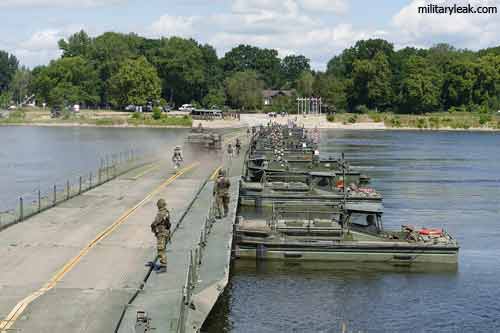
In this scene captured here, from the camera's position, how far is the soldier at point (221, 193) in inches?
1455

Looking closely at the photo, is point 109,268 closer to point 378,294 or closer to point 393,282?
point 378,294

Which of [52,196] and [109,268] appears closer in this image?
[109,268]

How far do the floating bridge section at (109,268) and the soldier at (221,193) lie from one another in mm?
601

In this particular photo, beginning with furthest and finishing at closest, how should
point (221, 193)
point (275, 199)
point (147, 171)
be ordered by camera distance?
point (147, 171) → point (275, 199) → point (221, 193)

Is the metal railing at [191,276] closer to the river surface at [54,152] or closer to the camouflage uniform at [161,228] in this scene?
the camouflage uniform at [161,228]

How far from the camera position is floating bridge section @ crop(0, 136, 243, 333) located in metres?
22.3

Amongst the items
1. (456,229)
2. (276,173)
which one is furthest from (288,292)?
(276,173)

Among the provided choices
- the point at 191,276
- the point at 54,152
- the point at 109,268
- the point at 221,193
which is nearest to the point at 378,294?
the point at 221,193

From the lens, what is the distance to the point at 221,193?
124 ft

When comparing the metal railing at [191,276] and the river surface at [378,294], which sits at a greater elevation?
the metal railing at [191,276]

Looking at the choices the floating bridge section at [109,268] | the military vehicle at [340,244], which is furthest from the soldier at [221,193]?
the military vehicle at [340,244]

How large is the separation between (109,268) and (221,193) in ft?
35.6

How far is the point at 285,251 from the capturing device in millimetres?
37969

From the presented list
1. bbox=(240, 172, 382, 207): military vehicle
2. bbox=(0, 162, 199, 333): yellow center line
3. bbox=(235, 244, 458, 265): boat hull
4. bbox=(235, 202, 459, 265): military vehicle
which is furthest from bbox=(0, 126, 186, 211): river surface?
bbox=(235, 244, 458, 265): boat hull
